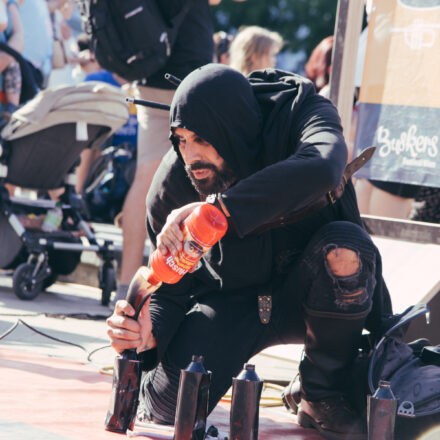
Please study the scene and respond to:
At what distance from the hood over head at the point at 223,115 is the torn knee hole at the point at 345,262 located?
13.5 inches

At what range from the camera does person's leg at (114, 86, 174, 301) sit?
163 inches

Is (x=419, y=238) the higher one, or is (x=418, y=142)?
(x=418, y=142)

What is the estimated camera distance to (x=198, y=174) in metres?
2.32

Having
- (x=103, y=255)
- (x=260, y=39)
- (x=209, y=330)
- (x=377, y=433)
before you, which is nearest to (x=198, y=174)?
(x=209, y=330)

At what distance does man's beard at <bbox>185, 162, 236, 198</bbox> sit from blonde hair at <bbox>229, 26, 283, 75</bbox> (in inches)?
125

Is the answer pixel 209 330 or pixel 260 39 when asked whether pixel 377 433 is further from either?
pixel 260 39

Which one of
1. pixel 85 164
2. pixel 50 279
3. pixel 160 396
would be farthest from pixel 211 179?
pixel 85 164

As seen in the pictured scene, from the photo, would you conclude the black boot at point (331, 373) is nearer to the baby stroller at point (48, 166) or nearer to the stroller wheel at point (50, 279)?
the baby stroller at point (48, 166)

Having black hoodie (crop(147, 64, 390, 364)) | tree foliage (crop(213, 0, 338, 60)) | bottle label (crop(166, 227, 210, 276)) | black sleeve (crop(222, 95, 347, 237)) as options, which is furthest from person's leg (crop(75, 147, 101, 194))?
tree foliage (crop(213, 0, 338, 60))

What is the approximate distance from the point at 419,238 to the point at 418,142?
40cm

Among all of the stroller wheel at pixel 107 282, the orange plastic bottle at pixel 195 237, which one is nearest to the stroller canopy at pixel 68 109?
the stroller wheel at pixel 107 282

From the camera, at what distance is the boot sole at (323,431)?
2334 millimetres

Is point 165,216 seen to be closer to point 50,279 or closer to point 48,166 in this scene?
point 48,166

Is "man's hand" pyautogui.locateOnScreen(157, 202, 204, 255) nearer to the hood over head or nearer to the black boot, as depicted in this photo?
the hood over head
